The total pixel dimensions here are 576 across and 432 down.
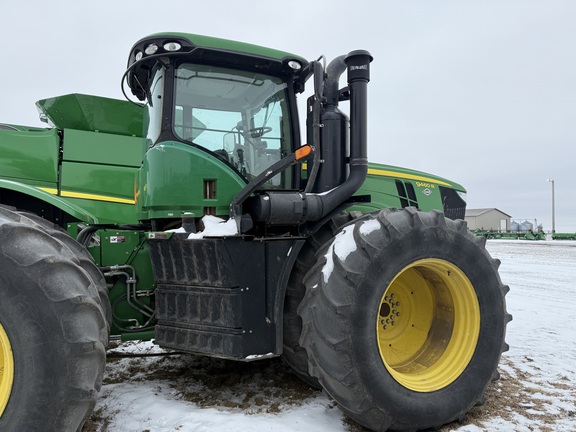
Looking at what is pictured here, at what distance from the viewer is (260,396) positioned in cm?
362

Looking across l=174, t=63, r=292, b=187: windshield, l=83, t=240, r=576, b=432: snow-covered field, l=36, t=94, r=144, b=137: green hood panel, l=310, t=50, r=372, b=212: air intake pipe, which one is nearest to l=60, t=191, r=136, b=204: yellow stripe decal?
l=36, t=94, r=144, b=137: green hood panel

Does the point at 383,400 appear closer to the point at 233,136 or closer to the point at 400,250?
the point at 400,250

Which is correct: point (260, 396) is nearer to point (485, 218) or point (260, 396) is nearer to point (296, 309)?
point (296, 309)

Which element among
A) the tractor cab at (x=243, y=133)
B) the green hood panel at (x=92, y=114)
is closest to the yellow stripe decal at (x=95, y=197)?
the green hood panel at (x=92, y=114)

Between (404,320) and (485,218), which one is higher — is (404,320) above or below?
below

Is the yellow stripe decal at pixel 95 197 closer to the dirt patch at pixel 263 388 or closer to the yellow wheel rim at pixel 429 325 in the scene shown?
the dirt patch at pixel 263 388

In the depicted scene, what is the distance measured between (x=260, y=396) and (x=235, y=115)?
2.23 meters

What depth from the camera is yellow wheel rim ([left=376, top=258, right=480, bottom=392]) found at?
132 inches

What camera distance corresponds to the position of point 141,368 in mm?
4445

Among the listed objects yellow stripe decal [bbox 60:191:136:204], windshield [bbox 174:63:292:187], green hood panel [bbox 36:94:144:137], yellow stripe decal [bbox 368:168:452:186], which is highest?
green hood panel [bbox 36:94:144:137]

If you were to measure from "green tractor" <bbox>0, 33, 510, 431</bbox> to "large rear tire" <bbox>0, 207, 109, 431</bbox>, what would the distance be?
0.01 m

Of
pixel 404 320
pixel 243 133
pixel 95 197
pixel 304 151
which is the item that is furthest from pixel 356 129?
pixel 95 197

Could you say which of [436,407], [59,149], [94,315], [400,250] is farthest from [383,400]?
[59,149]

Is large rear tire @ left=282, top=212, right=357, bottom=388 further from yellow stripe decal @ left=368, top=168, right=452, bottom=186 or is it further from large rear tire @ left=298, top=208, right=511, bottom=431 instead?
yellow stripe decal @ left=368, top=168, right=452, bottom=186
